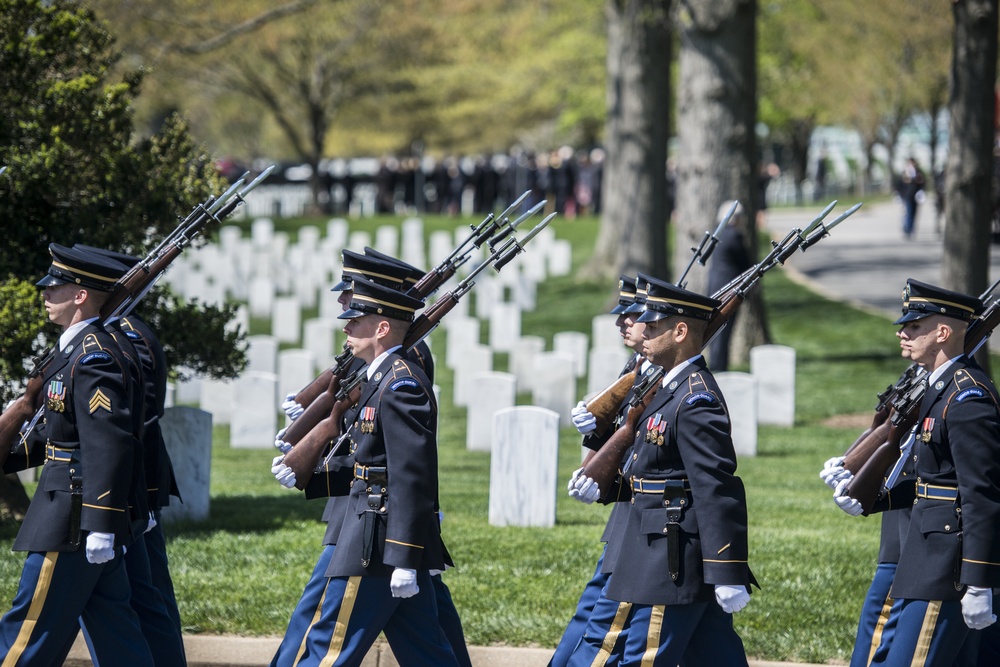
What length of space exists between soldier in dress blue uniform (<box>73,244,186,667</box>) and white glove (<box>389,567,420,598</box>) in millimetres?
1304

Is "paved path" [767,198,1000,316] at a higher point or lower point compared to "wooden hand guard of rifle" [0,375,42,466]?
higher

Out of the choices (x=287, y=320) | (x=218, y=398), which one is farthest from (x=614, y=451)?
(x=287, y=320)

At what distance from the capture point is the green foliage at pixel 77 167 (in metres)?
9.06

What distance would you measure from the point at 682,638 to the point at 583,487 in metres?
0.83

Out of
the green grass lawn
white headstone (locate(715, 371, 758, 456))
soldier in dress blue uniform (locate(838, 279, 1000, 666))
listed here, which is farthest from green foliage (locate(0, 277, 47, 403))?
white headstone (locate(715, 371, 758, 456))

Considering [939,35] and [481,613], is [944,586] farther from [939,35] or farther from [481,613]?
[939,35]

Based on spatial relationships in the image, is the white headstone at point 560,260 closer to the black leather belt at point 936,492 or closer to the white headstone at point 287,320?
the white headstone at point 287,320

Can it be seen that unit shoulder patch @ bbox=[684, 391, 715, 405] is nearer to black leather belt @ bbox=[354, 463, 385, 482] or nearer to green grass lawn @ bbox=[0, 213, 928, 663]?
black leather belt @ bbox=[354, 463, 385, 482]

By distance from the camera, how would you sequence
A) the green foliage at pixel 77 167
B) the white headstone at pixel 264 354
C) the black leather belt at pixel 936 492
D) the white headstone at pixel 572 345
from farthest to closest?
the white headstone at pixel 572 345 → the white headstone at pixel 264 354 → the green foliage at pixel 77 167 → the black leather belt at pixel 936 492

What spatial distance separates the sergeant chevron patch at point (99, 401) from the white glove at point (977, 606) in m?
3.37

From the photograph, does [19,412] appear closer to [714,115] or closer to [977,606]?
[977,606]

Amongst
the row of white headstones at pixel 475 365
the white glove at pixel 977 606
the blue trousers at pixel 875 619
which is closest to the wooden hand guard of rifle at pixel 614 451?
the blue trousers at pixel 875 619

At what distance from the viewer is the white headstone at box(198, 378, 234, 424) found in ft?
49.4

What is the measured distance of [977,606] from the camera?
5.51 meters
